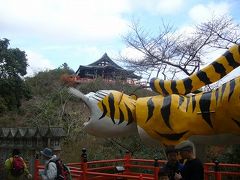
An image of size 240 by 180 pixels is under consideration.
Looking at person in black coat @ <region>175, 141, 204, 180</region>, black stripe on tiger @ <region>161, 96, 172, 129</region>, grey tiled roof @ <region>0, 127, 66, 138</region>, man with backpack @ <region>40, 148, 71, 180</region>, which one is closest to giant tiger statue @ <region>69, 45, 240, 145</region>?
black stripe on tiger @ <region>161, 96, 172, 129</region>

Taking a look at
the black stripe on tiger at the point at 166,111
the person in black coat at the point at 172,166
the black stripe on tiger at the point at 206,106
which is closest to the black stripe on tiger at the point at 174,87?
the black stripe on tiger at the point at 166,111

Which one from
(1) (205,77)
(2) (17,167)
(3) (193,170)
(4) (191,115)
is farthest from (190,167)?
(2) (17,167)

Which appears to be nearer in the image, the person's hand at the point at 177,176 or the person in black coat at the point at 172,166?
the person's hand at the point at 177,176

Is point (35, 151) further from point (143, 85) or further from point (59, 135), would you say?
point (143, 85)

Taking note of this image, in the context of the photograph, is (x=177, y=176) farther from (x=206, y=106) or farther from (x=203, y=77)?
(x=203, y=77)

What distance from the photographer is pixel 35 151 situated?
9617 mm

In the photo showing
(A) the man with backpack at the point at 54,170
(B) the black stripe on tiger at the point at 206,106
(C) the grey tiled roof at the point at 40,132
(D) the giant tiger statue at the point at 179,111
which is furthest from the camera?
(C) the grey tiled roof at the point at 40,132

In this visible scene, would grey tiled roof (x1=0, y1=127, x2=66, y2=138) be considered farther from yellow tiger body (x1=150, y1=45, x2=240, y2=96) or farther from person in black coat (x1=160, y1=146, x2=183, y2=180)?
person in black coat (x1=160, y1=146, x2=183, y2=180)

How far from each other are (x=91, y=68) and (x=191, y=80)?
29683 millimetres

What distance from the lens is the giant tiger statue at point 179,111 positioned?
5.57 metres

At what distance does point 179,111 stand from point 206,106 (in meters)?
0.39

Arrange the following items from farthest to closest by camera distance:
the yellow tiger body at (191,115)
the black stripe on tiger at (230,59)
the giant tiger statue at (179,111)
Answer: the black stripe on tiger at (230,59) < the giant tiger statue at (179,111) < the yellow tiger body at (191,115)

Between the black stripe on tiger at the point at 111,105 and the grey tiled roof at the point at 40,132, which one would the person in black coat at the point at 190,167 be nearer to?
the black stripe on tiger at the point at 111,105

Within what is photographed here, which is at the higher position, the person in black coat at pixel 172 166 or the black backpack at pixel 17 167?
the person in black coat at pixel 172 166
